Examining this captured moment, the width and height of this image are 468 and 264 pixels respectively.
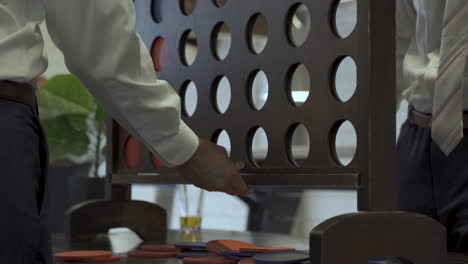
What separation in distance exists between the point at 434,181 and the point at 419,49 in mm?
274

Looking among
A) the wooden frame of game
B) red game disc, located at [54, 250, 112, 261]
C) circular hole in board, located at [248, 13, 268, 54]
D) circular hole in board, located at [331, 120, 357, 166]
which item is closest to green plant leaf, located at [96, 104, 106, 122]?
the wooden frame of game

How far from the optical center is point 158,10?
136 cm

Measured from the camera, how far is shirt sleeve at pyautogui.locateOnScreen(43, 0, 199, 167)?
82 cm

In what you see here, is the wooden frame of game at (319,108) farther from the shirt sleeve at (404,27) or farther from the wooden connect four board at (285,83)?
the shirt sleeve at (404,27)

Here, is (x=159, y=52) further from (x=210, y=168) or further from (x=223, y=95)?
(x=223, y=95)

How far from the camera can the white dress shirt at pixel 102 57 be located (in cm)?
78

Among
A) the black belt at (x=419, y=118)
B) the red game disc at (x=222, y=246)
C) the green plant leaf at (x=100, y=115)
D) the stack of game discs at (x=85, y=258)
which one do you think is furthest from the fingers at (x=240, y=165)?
the green plant leaf at (x=100, y=115)

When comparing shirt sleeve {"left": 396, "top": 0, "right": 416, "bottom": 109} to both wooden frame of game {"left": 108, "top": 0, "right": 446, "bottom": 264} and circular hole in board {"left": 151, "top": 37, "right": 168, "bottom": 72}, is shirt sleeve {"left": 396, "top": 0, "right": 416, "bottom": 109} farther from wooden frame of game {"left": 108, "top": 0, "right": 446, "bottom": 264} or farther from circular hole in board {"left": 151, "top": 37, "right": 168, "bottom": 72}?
circular hole in board {"left": 151, "top": 37, "right": 168, "bottom": 72}

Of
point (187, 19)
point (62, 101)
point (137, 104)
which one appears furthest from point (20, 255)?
point (62, 101)

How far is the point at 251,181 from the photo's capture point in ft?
3.44

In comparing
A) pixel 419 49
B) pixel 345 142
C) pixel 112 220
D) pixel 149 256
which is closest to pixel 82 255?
pixel 149 256

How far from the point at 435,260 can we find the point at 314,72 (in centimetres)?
32

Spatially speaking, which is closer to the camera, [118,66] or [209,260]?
[118,66]

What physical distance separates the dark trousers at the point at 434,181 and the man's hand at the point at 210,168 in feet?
1.14
